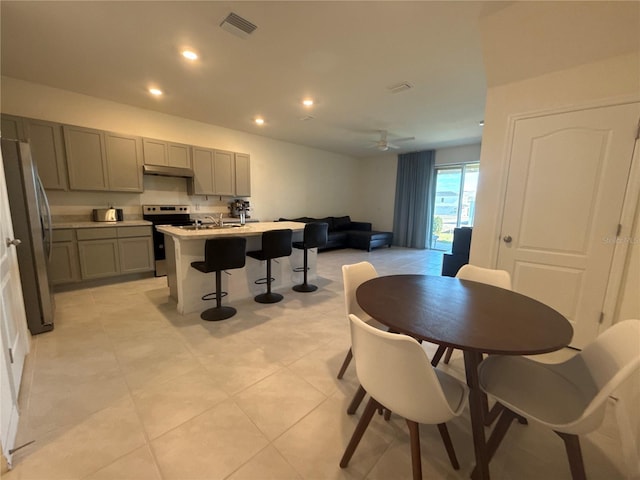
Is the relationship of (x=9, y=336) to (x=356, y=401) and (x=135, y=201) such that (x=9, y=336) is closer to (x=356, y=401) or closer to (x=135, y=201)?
(x=356, y=401)

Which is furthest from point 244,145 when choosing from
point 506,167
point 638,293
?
point 638,293

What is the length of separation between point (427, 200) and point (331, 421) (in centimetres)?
672

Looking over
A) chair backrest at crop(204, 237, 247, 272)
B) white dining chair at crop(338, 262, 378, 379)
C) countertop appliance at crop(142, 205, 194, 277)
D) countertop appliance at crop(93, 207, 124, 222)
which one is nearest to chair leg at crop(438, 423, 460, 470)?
white dining chair at crop(338, 262, 378, 379)

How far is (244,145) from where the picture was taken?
569 centimetres

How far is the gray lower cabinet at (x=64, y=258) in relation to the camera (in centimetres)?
336

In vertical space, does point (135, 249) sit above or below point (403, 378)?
below

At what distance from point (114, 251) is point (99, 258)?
192 mm

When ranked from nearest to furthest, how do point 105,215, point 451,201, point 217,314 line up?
point 217,314 < point 105,215 < point 451,201

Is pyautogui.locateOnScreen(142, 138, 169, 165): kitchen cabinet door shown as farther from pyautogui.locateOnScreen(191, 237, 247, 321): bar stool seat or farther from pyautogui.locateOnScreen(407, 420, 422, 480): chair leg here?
pyautogui.locateOnScreen(407, 420, 422, 480): chair leg

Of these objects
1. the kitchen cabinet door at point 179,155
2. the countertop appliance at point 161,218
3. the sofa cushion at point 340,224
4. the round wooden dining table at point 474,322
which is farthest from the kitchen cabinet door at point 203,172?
the round wooden dining table at point 474,322

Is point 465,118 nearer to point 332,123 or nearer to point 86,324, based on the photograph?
point 332,123

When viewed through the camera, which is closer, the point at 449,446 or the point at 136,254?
the point at 449,446

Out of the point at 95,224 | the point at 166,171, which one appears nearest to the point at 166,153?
the point at 166,171

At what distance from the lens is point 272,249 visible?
10.3 ft
